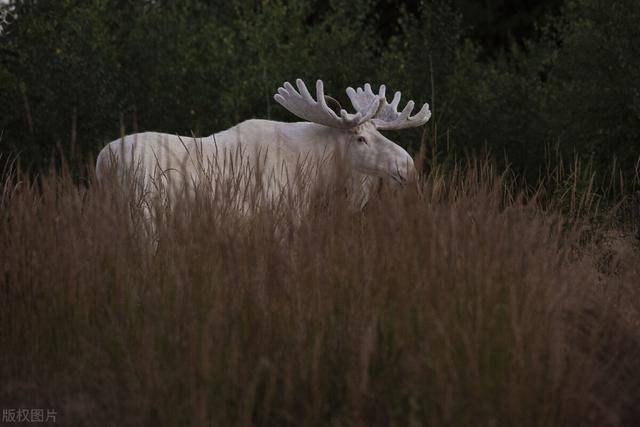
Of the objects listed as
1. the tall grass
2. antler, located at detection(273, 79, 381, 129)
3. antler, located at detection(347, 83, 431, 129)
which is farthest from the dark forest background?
the tall grass

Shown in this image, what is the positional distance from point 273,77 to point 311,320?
32.3ft

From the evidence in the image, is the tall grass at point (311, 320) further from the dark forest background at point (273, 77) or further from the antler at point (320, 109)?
the dark forest background at point (273, 77)

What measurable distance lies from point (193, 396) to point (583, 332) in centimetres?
151

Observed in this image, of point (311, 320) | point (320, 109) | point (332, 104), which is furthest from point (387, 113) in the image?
point (311, 320)

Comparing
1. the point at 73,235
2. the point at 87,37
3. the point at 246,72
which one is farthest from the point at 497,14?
the point at 73,235

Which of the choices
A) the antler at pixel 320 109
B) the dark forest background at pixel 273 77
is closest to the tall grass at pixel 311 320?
the antler at pixel 320 109

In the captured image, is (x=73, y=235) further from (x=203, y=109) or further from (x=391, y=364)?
(x=203, y=109)

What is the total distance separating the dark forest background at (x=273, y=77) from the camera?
11398 millimetres

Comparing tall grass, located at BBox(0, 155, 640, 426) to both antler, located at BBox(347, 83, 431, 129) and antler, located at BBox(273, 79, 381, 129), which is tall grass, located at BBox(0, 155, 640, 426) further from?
antler, located at BBox(347, 83, 431, 129)

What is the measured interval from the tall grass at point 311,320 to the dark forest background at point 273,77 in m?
5.66

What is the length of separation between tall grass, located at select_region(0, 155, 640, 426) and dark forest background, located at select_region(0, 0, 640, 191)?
5.66 m

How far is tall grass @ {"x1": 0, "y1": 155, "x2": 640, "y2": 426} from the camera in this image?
11.1 ft

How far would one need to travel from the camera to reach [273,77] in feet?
43.9

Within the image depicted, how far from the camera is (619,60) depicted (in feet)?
36.4
